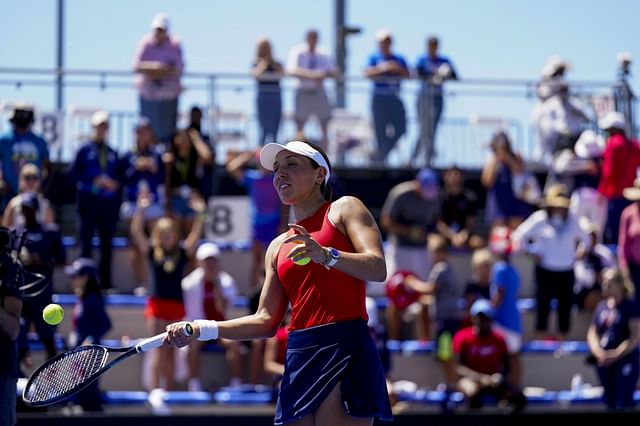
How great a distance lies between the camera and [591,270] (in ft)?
43.5

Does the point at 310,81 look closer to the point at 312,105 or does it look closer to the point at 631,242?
the point at 312,105

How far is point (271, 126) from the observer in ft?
46.9

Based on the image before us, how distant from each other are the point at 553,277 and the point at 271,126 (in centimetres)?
364

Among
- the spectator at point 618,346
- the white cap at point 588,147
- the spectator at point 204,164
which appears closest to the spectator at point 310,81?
the spectator at point 204,164

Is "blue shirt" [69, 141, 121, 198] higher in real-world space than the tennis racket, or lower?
higher

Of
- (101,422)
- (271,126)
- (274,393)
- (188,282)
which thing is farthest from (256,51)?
(101,422)

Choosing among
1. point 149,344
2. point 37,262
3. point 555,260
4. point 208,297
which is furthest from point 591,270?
point 149,344

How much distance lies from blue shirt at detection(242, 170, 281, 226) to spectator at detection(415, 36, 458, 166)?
2710 mm

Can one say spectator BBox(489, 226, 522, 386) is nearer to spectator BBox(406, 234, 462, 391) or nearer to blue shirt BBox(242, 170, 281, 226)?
spectator BBox(406, 234, 462, 391)

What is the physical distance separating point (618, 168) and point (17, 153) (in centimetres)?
628

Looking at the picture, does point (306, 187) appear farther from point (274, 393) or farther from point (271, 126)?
point (271, 126)

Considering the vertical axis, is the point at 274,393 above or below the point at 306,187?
below

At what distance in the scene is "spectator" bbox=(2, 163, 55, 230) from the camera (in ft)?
35.5

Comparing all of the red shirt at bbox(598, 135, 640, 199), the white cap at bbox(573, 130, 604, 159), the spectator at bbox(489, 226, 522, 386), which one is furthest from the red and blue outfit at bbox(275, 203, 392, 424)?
the white cap at bbox(573, 130, 604, 159)
